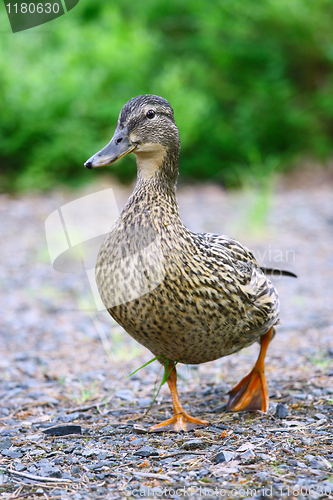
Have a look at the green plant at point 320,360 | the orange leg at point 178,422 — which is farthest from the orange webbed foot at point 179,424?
the green plant at point 320,360

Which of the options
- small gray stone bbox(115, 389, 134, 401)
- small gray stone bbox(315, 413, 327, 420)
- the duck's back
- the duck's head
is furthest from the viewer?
small gray stone bbox(115, 389, 134, 401)

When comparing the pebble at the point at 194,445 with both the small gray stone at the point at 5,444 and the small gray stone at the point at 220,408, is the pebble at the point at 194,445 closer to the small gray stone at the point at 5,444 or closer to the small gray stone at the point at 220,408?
the small gray stone at the point at 220,408

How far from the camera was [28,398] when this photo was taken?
3.57 m

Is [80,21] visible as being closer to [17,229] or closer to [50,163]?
[50,163]

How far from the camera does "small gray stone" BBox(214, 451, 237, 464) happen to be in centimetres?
238

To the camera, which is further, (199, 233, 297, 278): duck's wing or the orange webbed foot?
(199, 233, 297, 278): duck's wing

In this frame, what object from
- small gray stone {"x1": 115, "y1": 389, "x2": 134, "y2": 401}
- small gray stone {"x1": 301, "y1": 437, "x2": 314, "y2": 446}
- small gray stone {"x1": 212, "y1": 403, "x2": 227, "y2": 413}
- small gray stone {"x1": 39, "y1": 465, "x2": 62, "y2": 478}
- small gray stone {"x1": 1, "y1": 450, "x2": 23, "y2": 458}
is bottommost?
small gray stone {"x1": 301, "y1": 437, "x2": 314, "y2": 446}

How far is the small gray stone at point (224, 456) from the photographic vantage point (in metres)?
2.38

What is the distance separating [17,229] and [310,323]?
13.8 feet

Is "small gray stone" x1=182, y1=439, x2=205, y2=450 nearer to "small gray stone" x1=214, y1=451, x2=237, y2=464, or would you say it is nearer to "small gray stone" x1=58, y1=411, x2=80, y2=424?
"small gray stone" x1=214, y1=451, x2=237, y2=464

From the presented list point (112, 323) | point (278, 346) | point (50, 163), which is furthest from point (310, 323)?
point (50, 163)

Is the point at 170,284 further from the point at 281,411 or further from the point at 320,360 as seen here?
the point at 320,360

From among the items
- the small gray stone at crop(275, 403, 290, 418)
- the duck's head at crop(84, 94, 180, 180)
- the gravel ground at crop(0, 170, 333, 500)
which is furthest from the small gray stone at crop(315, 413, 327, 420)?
the duck's head at crop(84, 94, 180, 180)

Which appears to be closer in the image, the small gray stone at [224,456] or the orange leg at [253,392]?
the small gray stone at [224,456]
